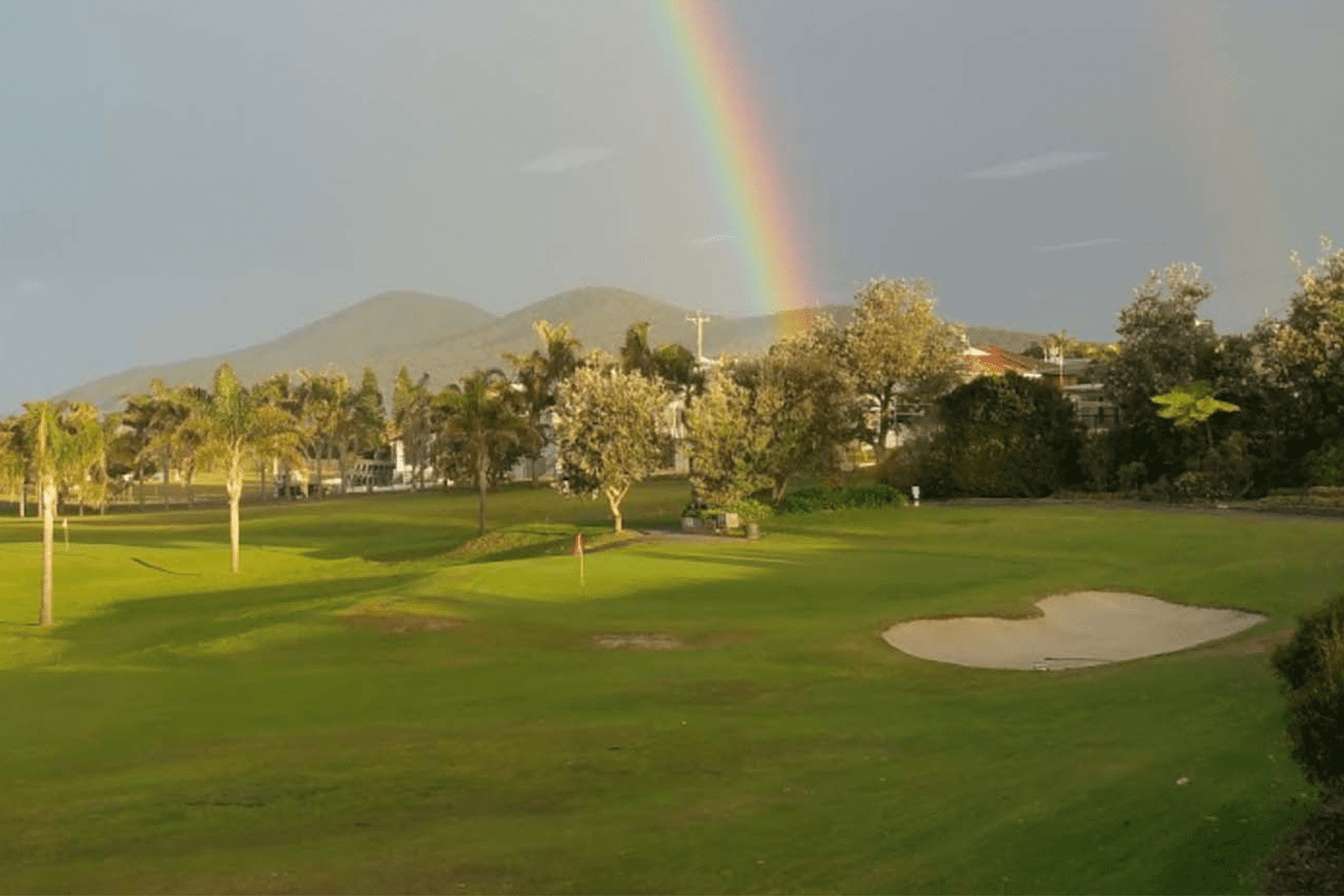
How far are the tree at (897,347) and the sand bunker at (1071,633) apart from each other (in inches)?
2113

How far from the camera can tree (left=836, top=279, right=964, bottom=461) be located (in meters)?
89.7

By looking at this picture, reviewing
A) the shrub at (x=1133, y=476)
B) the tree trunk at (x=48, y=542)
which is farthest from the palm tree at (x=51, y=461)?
the shrub at (x=1133, y=476)

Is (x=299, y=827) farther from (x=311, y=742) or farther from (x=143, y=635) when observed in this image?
(x=143, y=635)

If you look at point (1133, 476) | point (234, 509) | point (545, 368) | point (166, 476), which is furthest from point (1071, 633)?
point (166, 476)

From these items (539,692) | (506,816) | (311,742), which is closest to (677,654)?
(539,692)

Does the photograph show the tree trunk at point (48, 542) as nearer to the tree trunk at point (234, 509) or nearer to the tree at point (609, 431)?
the tree trunk at point (234, 509)

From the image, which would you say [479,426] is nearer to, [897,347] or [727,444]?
[727,444]

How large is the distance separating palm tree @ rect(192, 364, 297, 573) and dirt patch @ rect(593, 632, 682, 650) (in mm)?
35951

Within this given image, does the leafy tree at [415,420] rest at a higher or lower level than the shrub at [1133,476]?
higher

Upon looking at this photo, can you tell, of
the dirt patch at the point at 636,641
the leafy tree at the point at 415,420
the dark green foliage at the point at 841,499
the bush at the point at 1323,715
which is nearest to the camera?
the bush at the point at 1323,715

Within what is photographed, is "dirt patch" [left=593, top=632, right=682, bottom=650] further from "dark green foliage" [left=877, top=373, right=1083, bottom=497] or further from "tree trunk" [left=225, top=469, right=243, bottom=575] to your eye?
"dark green foliage" [left=877, top=373, right=1083, bottom=497]

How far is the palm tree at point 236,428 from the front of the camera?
6141 centimetres

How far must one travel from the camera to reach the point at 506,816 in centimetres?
1518

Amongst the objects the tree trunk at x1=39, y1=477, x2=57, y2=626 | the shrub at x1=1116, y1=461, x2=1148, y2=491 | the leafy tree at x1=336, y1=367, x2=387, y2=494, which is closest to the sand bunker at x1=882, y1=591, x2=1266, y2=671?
the tree trunk at x1=39, y1=477, x2=57, y2=626
